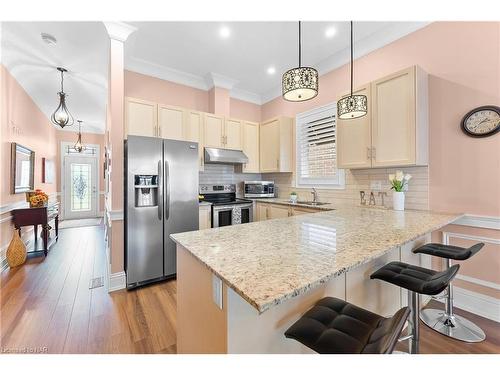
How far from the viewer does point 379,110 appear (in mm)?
2535

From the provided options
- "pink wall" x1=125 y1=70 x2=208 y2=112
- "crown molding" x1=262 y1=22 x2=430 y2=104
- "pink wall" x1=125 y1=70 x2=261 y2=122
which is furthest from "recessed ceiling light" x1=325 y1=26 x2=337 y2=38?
"pink wall" x1=125 y1=70 x2=208 y2=112

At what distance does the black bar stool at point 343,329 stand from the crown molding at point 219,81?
153 inches

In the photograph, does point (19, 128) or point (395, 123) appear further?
point (19, 128)

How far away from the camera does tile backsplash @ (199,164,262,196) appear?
4.09 m

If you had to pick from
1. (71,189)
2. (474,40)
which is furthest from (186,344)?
(71,189)

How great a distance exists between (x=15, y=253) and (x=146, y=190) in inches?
92.9

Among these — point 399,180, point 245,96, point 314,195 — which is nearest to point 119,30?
point 245,96

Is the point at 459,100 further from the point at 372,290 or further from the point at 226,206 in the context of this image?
the point at 226,206

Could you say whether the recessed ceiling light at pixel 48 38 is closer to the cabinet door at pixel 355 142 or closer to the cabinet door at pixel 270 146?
the cabinet door at pixel 270 146

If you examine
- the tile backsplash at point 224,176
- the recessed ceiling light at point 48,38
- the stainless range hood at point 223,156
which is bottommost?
the tile backsplash at point 224,176

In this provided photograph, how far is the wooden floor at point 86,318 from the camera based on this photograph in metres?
1.69

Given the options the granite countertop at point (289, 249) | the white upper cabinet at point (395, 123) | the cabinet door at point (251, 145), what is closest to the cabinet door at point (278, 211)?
the cabinet door at point (251, 145)

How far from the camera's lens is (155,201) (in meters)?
2.78

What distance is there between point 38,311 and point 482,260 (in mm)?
4261
